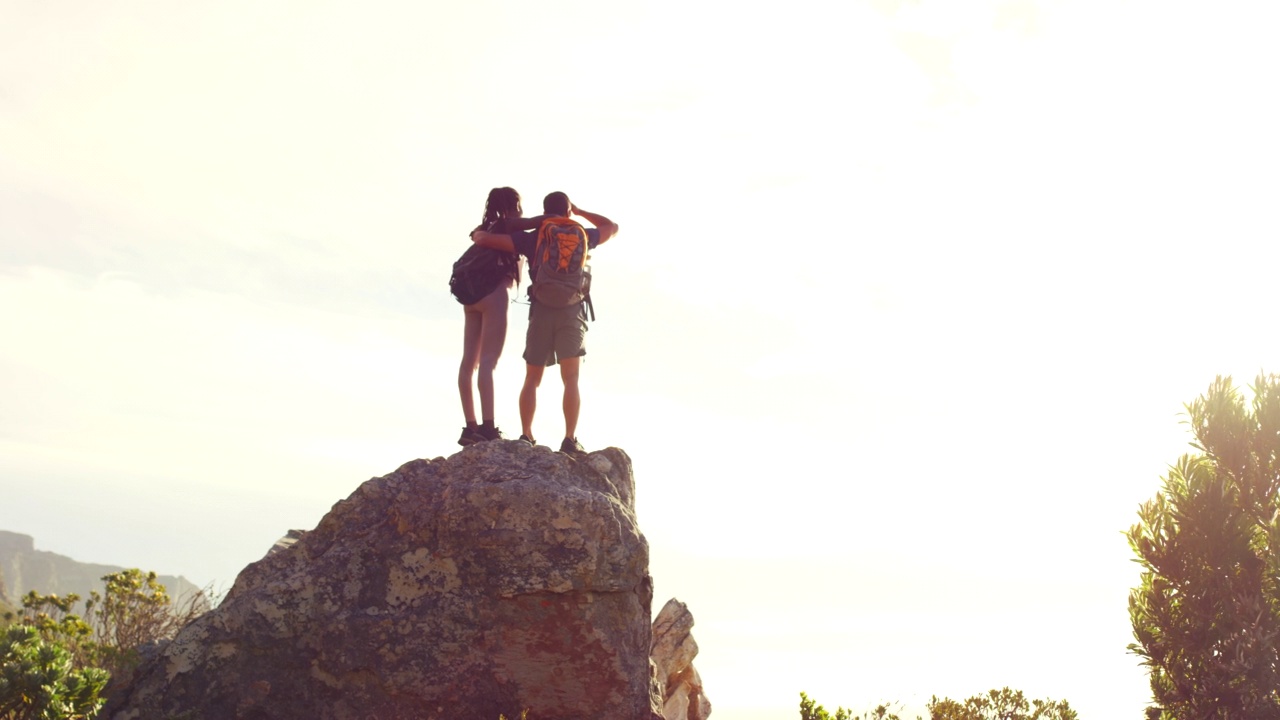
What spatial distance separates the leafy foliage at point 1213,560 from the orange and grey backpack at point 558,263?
27.4 feet

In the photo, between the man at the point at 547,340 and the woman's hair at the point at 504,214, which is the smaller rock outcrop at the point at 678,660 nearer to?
the man at the point at 547,340

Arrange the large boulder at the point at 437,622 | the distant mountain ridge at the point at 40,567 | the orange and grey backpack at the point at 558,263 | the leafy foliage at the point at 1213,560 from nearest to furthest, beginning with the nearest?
the large boulder at the point at 437,622
the orange and grey backpack at the point at 558,263
the leafy foliage at the point at 1213,560
the distant mountain ridge at the point at 40,567

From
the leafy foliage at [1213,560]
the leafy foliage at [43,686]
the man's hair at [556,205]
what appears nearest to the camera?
the leafy foliage at [43,686]

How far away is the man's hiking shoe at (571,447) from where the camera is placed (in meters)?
10.8

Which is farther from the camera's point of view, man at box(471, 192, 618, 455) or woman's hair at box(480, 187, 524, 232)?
woman's hair at box(480, 187, 524, 232)

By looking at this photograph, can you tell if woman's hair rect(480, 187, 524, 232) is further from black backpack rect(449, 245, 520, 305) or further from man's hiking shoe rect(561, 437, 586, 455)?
man's hiking shoe rect(561, 437, 586, 455)

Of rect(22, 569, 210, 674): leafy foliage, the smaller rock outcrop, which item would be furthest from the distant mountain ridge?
the smaller rock outcrop

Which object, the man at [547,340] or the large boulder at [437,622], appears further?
the man at [547,340]

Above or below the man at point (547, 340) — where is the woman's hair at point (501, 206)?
above

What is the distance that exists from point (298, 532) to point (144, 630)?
30.3 ft

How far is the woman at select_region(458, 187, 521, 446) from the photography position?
11375mm

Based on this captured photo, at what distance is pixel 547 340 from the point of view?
11.2 metres

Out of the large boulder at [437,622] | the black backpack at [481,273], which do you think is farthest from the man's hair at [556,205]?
the large boulder at [437,622]

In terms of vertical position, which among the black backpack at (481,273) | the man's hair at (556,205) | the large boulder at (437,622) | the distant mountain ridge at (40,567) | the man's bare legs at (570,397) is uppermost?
the distant mountain ridge at (40,567)
